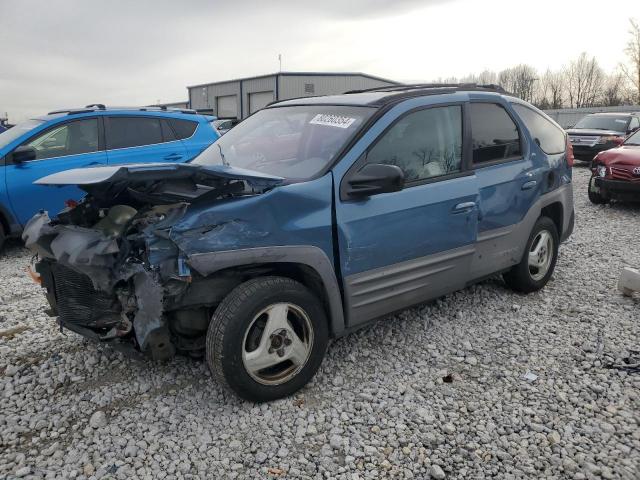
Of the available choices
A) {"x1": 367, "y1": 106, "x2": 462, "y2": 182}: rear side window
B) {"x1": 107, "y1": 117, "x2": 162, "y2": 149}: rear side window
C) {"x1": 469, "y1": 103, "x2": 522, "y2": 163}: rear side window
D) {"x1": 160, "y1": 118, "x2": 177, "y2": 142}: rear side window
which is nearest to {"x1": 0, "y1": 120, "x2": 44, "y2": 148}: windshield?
{"x1": 107, "y1": 117, "x2": 162, "y2": 149}: rear side window

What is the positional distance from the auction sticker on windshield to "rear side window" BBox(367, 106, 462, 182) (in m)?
0.27

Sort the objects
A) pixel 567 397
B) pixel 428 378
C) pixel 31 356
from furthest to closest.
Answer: pixel 31 356, pixel 428 378, pixel 567 397

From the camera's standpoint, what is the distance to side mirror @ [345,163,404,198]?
9.99 feet

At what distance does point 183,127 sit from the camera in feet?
25.2

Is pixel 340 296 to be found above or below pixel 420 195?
below

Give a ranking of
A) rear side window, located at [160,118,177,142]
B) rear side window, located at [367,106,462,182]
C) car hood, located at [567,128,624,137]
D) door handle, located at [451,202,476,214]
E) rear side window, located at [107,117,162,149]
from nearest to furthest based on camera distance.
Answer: rear side window, located at [367,106,462,182] < door handle, located at [451,202,476,214] < rear side window, located at [107,117,162,149] < rear side window, located at [160,118,177,142] < car hood, located at [567,128,624,137]

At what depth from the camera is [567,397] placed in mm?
3100

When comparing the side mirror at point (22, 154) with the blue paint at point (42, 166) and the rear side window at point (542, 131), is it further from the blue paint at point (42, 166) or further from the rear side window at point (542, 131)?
the rear side window at point (542, 131)

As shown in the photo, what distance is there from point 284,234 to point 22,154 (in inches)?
190

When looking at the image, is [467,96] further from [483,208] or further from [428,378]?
[428,378]

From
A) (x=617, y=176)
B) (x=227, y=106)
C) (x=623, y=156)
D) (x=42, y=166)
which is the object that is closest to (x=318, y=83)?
(x=227, y=106)

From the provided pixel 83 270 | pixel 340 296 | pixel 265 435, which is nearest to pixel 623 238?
pixel 340 296

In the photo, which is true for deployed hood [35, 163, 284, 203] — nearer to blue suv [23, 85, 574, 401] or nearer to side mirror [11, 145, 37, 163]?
blue suv [23, 85, 574, 401]

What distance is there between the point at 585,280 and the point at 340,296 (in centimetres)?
328
